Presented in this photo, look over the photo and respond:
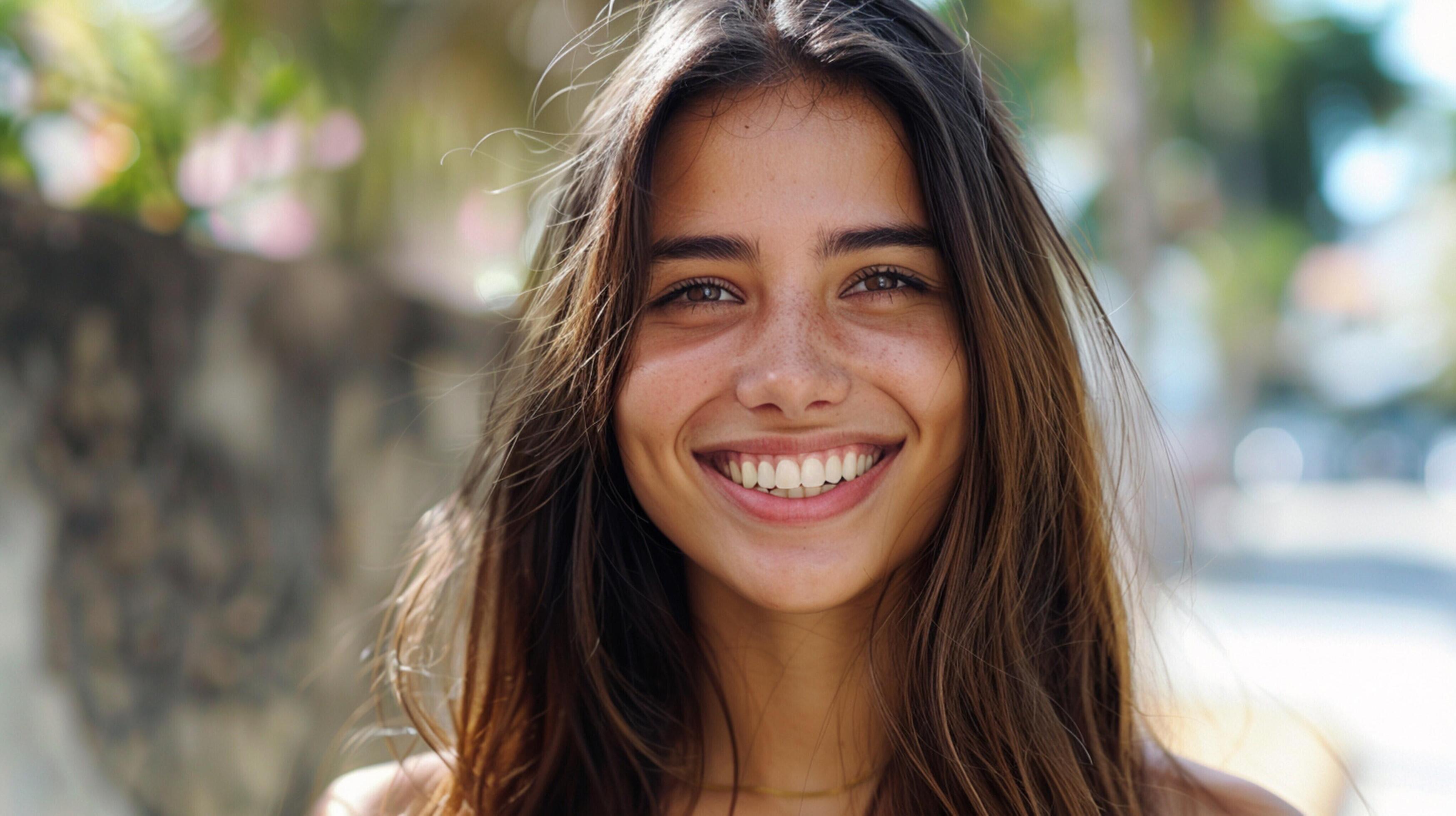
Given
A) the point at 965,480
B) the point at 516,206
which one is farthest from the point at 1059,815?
the point at 516,206

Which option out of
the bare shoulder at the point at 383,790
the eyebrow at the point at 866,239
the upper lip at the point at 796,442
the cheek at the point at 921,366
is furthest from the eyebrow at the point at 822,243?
the bare shoulder at the point at 383,790

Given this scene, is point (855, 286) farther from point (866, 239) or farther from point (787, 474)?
point (787, 474)

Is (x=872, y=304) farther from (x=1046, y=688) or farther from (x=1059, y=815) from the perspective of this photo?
(x=1059, y=815)

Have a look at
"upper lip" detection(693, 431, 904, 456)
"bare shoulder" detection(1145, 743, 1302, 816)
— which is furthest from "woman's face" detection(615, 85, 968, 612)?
"bare shoulder" detection(1145, 743, 1302, 816)

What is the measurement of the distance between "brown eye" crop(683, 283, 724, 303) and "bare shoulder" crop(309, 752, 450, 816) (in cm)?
91

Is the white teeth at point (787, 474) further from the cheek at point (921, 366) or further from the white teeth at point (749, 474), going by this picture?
the cheek at point (921, 366)

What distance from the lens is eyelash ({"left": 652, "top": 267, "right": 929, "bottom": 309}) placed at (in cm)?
164

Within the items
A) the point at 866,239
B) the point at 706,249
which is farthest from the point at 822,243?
the point at 706,249

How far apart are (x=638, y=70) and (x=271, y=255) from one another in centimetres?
176

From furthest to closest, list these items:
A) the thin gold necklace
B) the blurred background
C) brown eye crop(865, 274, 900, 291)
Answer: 1. the blurred background
2. the thin gold necklace
3. brown eye crop(865, 274, 900, 291)

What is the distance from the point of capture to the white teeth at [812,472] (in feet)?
5.28

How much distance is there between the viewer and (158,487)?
8.58 feet

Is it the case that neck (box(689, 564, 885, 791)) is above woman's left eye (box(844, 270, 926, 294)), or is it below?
below

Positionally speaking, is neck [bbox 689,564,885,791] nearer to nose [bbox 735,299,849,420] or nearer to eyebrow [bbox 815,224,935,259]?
nose [bbox 735,299,849,420]
